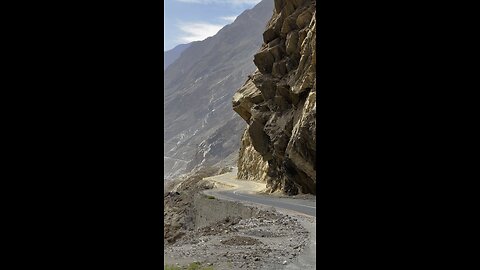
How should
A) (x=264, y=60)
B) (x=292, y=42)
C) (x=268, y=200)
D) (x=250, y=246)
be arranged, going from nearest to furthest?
(x=250, y=246)
(x=268, y=200)
(x=292, y=42)
(x=264, y=60)

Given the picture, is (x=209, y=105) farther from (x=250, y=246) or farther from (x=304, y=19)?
(x=250, y=246)

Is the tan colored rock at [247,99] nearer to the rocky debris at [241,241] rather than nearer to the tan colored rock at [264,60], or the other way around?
the tan colored rock at [264,60]

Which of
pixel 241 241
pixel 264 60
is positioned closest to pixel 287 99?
pixel 264 60

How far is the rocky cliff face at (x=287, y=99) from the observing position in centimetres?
2717

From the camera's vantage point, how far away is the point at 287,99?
3169 centimetres

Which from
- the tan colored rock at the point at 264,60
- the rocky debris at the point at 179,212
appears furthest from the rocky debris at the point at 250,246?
the tan colored rock at the point at 264,60

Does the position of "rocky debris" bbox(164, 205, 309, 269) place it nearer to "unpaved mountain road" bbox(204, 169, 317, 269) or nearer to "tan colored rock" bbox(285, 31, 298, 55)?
"unpaved mountain road" bbox(204, 169, 317, 269)

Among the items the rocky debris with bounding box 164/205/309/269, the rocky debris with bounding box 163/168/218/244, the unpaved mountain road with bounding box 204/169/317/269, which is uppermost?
the unpaved mountain road with bounding box 204/169/317/269

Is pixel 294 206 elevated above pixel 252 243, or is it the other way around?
pixel 294 206

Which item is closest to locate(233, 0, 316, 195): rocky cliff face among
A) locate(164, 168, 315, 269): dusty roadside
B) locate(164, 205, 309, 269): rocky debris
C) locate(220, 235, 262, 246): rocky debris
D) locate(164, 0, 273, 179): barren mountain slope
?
locate(164, 168, 315, 269): dusty roadside

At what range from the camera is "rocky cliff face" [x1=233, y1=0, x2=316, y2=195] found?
89.1 ft
